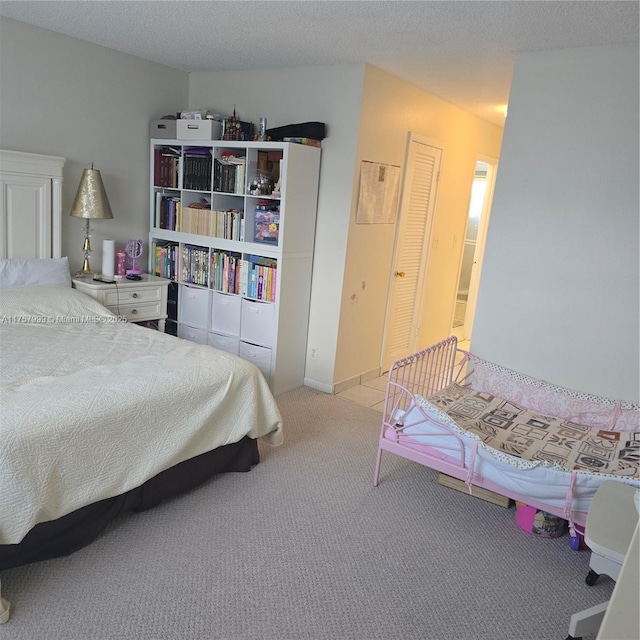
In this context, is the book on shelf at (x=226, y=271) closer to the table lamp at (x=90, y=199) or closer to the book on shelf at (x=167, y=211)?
the book on shelf at (x=167, y=211)

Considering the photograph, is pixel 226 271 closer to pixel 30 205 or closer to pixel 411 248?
pixel 30 205

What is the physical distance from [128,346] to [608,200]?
2.74 m

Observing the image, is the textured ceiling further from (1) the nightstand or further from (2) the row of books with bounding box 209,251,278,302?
(1) the nightstand

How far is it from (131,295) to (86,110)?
1.35 m

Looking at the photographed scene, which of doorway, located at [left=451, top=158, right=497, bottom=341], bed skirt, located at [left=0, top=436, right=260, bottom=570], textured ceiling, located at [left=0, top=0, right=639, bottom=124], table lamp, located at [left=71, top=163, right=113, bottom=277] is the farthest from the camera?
doorway, located at [left=451, top=158, right=497, bottom=341]

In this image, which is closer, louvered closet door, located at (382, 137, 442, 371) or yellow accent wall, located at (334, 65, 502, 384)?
yellow accent wall, located at (334, 65, 502, 384)

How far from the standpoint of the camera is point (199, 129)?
4.17m

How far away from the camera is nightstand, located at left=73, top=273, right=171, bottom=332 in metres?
3.91

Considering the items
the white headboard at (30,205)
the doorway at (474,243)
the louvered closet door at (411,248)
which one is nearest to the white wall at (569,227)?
the louvered closet door at (411,248)

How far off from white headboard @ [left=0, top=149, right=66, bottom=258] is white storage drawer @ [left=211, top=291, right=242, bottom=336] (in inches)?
46.1

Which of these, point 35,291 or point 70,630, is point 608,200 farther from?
point 35,291

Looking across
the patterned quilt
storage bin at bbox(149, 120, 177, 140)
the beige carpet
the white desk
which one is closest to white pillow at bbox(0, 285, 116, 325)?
the beige carpet

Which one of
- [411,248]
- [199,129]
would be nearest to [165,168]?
[199,129]

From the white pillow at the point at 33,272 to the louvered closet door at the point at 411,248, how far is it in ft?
8.32
